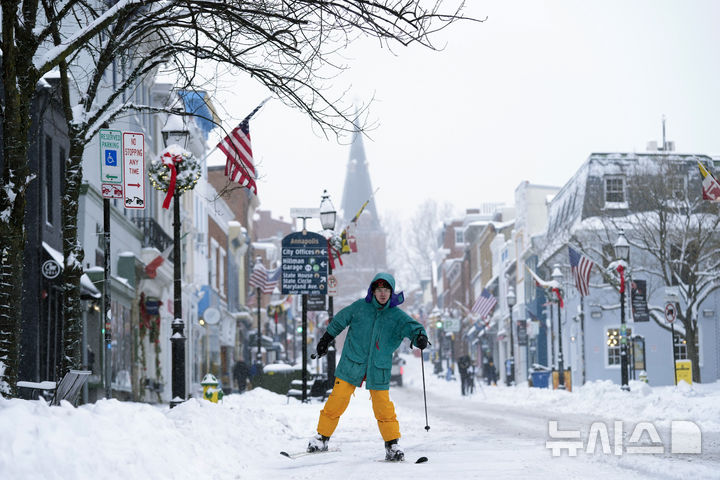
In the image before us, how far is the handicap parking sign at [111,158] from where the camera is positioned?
13.0 m

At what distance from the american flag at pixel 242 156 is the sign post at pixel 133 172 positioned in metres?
4.49

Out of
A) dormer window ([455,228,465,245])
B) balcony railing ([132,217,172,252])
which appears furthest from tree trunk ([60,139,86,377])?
dormer window ([455,228,465,245])

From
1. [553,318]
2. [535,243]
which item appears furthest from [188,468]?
[535,243]

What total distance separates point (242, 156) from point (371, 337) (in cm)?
967

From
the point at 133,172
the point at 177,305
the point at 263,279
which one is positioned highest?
the point at 133,172

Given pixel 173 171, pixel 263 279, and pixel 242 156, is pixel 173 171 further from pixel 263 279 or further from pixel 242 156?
pixel 263 279

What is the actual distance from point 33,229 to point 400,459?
12971 millimetres

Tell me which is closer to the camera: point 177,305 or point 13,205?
point 13,205

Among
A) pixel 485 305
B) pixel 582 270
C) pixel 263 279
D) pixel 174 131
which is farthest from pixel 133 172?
pixel 485 305

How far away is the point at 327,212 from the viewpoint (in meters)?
27.8

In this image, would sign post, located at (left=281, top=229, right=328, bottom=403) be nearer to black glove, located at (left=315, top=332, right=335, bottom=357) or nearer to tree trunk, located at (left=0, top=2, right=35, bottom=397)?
tree trunk, located at (left=0, top=2, right=35, bottom=397)

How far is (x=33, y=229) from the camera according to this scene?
2097cm

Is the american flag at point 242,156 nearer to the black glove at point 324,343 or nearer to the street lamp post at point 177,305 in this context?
the street lamp post at point 177,305

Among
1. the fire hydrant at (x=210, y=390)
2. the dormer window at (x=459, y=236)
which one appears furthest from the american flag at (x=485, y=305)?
the dormer window at (x=459, y=236)
